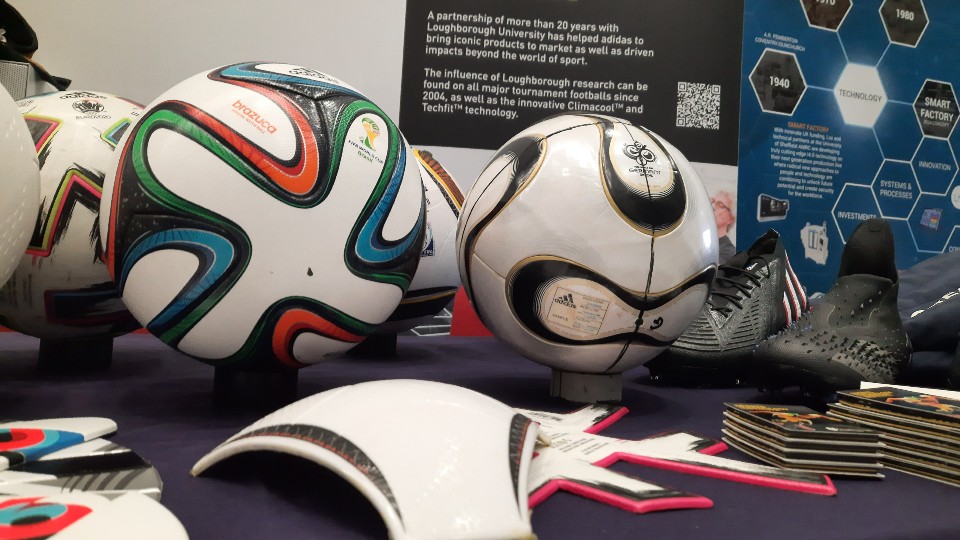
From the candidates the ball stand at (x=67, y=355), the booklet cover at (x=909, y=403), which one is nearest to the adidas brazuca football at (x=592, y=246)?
the booklet cover at (x=909, y=403)

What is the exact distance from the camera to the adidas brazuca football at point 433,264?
1.42m

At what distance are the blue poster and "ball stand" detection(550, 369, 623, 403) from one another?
1.83 m

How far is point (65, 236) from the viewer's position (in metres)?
1.03

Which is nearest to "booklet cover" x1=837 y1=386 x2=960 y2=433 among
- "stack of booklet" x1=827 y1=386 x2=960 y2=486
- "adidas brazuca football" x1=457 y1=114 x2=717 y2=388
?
"stack of booklet" x1=827 y1=386 x2=960 y2=486

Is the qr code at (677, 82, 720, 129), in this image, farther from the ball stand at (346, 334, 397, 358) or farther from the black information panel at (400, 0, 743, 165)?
the ball stand at (346, 334, 397, 358)

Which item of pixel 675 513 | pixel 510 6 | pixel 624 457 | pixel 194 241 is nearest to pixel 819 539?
pixel 675 513

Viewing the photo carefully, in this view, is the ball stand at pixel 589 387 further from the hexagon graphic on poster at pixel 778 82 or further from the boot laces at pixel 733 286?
the hexagon graphic on poster at pixel 778 82

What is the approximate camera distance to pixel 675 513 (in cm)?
62

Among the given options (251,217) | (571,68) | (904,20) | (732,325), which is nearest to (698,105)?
(571,68)

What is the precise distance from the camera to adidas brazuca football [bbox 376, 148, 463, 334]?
142 centimetres

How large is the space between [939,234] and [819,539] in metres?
3.02

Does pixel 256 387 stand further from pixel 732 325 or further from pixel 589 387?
pixel 732 325

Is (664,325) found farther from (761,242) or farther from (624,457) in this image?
(761,242)

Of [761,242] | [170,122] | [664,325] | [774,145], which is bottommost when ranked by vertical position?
[664,325]
